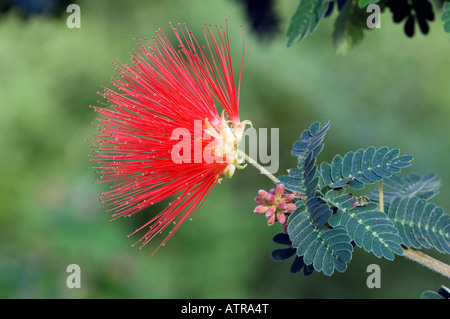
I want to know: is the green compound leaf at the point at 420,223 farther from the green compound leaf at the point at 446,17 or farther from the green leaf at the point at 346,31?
the green leaf at the point at 346,31

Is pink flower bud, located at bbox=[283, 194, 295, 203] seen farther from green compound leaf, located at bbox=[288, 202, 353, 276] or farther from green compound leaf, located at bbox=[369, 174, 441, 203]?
green compound leaf, located at bbox=[369, 174, 441, 203]

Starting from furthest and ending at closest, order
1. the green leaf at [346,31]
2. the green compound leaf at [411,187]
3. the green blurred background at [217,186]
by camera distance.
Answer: the green blurred background at [217,186]
the green leaf at [346,31]
the green compound leaf at [411,187]

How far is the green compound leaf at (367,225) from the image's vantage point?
1.00 metres

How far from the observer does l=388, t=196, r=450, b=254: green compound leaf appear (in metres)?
1.11

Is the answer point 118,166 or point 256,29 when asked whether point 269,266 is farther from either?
point 118,166

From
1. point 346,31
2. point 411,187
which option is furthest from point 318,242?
point 346,31

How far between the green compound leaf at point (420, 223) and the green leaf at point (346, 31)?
59 centimetres

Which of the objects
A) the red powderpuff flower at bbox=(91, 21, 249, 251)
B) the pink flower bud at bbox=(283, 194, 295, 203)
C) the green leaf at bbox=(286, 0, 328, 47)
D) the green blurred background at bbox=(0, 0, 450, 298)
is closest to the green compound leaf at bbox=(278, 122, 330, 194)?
the pink flower bud at bbox=(283, 194, 295, 203)

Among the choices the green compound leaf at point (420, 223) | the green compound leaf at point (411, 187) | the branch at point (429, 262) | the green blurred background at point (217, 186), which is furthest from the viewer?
the green blurred background at point (217, 186)

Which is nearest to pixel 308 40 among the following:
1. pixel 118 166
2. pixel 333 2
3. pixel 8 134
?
pixel 8 134

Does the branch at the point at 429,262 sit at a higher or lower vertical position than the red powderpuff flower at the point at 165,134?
lower

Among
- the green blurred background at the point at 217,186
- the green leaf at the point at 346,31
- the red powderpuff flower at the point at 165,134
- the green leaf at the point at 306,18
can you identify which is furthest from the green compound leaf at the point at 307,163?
the green blurred background at the point at 217,186

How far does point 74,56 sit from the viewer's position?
3.79 metres
